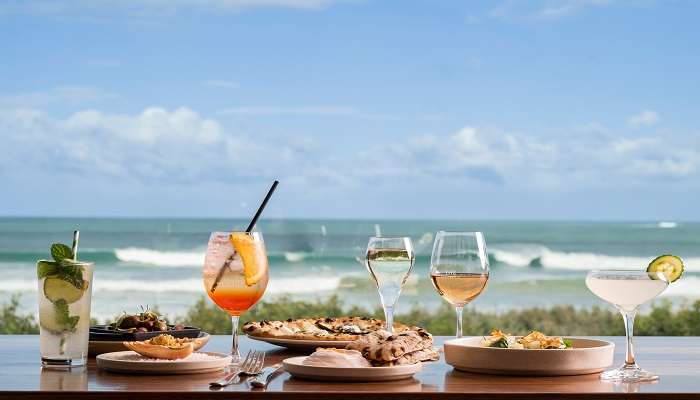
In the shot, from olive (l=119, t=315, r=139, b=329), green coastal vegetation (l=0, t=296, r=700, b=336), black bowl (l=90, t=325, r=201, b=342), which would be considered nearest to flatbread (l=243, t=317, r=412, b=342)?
black bowl (l=90, t=325, r=201, b=342)

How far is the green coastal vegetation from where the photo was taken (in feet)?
44.3

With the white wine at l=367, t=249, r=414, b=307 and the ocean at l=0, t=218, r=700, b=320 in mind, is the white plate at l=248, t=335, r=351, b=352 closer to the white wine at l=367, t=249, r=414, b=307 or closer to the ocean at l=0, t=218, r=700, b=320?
the white wine at l=367, t=249, r=414, b=307

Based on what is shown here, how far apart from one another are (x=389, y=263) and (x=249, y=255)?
356 millimetres

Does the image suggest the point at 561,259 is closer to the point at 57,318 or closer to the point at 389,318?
the point at 389,318

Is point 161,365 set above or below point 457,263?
below

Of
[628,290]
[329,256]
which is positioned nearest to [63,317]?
[628,290]

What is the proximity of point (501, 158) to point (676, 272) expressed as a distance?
2093 centimetres

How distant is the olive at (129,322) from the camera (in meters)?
2.37

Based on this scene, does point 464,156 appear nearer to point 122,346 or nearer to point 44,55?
point 44,55

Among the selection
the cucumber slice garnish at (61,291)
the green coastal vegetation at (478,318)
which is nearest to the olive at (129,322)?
the cucumber slice garnish at (61,291)

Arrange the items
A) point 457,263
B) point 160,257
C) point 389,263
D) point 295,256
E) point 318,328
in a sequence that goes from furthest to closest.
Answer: point 160,257 < point 295,256 < point 318,328 < point 389,263 < point 457,263

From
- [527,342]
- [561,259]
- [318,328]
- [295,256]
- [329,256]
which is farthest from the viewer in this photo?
[561,259]

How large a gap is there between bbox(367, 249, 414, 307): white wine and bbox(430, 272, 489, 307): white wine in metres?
0.12

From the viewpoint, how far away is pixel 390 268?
7.75ft
